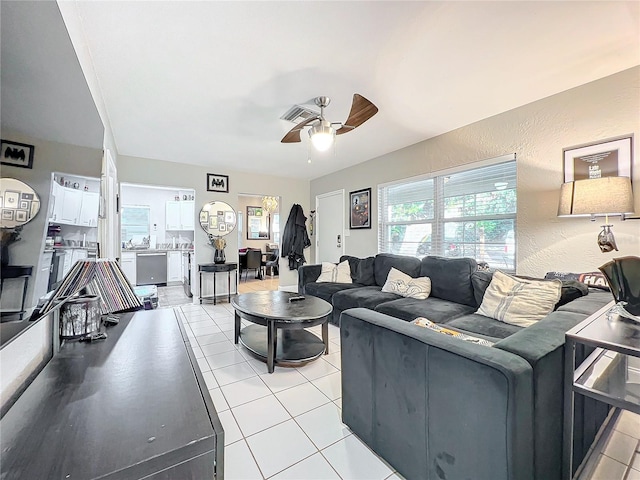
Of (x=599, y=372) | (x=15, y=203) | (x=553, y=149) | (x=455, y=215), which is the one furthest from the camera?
(x=455, y=215)

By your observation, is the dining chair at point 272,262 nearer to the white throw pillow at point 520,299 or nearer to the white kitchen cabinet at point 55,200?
the white throw pillow at point 520,299

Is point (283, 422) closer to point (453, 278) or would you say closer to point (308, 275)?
point (453, 278)

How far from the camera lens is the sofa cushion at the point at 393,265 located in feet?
11.2

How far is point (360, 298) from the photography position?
3195 millimetres

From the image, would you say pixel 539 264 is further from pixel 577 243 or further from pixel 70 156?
pixel 70 156

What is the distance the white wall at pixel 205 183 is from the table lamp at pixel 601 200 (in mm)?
4574

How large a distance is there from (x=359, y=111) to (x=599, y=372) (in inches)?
89.9

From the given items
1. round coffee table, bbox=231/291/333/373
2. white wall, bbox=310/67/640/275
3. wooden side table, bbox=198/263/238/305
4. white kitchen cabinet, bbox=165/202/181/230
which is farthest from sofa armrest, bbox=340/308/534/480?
white kitchen cabinet, bbox=165/202/181/230

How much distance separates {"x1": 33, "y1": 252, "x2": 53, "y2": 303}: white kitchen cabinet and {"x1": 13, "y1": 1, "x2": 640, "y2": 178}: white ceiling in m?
1.56

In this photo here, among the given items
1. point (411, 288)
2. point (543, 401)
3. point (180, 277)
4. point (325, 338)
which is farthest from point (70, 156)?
point (180, 277)

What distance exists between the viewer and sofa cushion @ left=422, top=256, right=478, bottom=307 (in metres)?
2.84

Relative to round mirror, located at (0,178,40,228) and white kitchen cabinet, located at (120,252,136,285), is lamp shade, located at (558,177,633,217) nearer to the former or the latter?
round mirror, located at (0,178,40,228)

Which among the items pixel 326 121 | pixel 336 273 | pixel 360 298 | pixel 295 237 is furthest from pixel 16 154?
pixel 295 237

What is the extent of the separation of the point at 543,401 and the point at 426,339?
1.45ft
